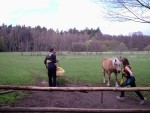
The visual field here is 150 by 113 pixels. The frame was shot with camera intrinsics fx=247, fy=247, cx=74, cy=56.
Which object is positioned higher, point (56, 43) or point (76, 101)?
point (56, 43)

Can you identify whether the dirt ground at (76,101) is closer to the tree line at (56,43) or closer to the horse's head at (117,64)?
the horse's head at (117,64)

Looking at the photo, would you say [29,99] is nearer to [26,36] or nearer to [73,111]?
[73,111]

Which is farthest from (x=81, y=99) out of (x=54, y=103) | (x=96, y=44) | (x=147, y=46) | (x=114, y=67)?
(x=147, y=46)

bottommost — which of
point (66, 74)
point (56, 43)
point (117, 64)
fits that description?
point (66, 74)

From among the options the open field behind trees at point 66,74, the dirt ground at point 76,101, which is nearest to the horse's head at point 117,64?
the open field behind trees at point 66,74

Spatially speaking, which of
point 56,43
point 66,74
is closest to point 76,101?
point 66,74

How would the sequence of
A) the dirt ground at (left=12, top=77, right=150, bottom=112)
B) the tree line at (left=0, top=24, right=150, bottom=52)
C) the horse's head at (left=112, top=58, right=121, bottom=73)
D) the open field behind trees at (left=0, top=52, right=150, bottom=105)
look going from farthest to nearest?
the tree line at (left=0, top=24, right=150, bottom=52) < the open field behind trees at (left=0, top=52, right=150, bottom=105) < the horse's head at (left=112, top=58, right=121, bottom=73) < the dirt ground at (left=12, top=77, right=150, bottom=112)

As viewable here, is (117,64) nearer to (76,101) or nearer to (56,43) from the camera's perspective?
(76,101)

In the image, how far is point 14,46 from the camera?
102875mm

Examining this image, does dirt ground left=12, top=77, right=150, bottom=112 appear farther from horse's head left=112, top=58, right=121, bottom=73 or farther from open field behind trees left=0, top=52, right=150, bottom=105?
horse's head left=112, top=58, right=121, bottom=73

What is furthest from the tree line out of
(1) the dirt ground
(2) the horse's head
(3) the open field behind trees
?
(1) the dirt ground

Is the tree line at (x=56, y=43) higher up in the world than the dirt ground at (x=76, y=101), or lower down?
higher up

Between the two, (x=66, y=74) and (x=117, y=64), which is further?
(x=66, y=74)

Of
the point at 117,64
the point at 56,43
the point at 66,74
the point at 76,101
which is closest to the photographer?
the point at 76,101
